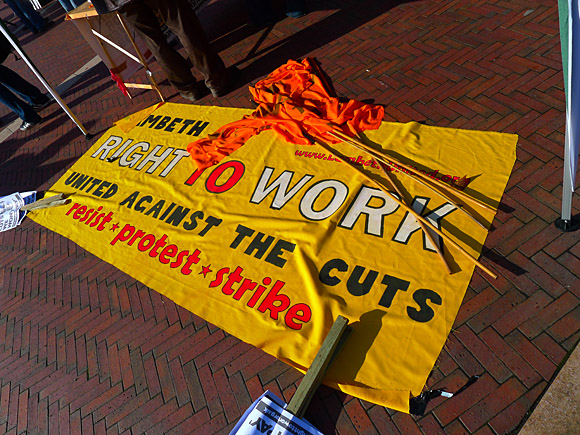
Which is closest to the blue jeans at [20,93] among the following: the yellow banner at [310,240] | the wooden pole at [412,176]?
the yellow banner at [310,240]

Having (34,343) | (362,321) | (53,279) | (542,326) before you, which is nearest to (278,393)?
(362,321)

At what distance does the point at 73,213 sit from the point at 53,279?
903 mm

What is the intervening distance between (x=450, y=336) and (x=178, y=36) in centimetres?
449

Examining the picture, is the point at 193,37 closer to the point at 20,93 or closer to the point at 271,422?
the point at 20,93

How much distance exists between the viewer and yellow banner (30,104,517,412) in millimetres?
2586

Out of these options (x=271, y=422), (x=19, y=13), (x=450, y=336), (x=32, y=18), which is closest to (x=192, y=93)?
(x=271, y=422)

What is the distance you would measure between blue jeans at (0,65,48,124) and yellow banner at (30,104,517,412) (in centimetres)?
306

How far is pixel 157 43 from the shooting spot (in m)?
4.88

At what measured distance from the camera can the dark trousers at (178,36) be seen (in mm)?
4473

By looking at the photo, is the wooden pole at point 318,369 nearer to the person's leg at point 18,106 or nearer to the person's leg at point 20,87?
the person's leg at point 18,106

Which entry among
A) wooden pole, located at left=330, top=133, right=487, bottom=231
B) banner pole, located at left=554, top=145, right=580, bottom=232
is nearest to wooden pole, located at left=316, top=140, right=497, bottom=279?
Result: wooden pole, located at left=330, top=133, right=487, bottom=231

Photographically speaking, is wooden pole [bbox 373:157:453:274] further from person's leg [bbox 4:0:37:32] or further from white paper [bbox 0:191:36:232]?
person's leg [bbox 4:0:37:32]

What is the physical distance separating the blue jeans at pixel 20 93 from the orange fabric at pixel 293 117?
411 cm

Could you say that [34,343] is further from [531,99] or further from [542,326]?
[531,99]
